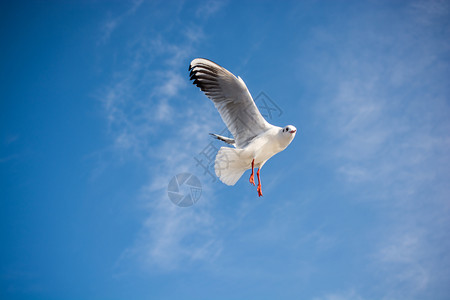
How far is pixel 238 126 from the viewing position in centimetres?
802

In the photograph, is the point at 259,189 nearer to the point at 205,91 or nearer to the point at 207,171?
the point at 207,171

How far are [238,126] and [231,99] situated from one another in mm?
675

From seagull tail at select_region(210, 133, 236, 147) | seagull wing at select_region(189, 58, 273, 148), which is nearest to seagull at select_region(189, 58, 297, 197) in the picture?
seagull wing at select_region(189, 58, 273, 148)

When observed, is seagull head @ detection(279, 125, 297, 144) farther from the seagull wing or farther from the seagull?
the seagull wing

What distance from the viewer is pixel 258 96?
26.2 feet

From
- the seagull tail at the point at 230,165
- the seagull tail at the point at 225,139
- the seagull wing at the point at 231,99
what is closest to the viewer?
the seagull wing at the point at 231,99

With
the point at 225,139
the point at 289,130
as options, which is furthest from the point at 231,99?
the point at 225,139

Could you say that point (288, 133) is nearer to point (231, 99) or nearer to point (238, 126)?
point (238, 126)

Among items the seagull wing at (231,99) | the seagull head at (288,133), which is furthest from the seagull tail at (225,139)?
the seagull head at (288,133)

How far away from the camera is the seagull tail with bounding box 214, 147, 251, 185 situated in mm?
7645

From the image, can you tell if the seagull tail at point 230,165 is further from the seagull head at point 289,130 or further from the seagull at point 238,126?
the seagull head at point 289,130

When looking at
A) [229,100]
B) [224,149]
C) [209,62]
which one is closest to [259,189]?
[224,149]

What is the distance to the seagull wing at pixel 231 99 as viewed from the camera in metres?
7.45

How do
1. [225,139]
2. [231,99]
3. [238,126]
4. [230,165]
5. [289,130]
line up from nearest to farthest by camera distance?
[289,130]
[231,99]
[230,165]
[238,126]
[225,139]
